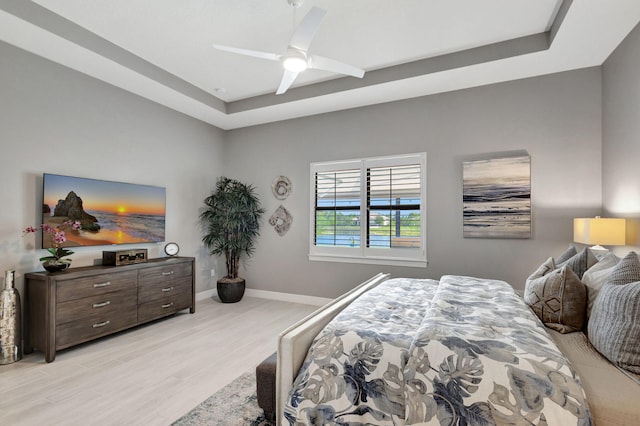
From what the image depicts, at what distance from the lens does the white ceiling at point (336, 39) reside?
8.73 feet

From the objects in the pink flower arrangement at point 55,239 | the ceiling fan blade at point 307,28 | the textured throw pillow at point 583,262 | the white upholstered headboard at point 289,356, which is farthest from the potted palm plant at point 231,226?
the textured throw pillow at point 583,262

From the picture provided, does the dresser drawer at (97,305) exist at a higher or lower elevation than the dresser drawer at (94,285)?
lower

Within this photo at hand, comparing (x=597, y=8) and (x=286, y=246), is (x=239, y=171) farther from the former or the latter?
(x=597, y=8)

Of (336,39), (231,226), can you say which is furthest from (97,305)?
(336,39)

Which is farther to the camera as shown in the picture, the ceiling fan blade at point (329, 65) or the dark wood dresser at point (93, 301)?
the dark wood dresser at point (93, 301)

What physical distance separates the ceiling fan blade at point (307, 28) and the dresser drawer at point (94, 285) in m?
2.97

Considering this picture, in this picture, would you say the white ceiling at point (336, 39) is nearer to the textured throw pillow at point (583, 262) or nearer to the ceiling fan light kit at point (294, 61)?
the ceiling fan light kit at point (294, 61)

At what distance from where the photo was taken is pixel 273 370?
1.74 metres

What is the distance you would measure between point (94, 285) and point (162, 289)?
0.82 meters

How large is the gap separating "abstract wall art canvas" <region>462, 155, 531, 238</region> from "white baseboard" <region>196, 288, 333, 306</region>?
2.30m

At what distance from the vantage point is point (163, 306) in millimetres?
3889

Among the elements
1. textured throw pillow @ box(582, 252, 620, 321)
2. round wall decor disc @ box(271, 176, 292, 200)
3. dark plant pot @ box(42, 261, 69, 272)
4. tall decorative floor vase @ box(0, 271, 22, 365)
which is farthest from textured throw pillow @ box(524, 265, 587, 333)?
tall decorative floor vase @ box(0, 271, 22, 365)


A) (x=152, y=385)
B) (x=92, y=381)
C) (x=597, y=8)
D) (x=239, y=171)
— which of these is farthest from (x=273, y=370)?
(x=239, y=171)

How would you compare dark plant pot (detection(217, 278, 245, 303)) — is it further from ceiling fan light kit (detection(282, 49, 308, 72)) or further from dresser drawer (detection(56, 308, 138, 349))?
ceiling fan light kit (detection(282, 49, 308, 72))
